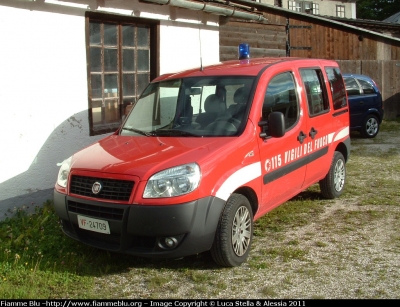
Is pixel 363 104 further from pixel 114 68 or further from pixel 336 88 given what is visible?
pixel 114 68

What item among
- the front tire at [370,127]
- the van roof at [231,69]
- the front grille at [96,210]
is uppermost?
the van roof at [231,69]

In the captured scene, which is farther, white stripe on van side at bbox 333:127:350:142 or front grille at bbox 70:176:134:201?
white stripe on van side at bbox 333:127:350:142

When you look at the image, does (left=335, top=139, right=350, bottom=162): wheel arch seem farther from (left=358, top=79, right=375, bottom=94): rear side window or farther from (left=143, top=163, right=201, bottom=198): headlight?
(left=358, top=79, right=375, bottom=94): rear side window

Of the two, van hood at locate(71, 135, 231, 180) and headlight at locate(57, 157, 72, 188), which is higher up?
van hood at locate(71, 135, 231, 180)

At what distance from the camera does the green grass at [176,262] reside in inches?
172

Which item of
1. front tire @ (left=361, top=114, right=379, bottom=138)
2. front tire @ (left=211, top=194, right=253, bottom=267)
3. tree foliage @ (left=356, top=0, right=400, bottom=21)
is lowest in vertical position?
front tire @ (left=211, top=194, right=253, bottom=267)

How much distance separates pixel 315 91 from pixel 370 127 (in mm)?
7575

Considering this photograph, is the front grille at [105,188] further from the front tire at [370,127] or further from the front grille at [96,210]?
the front tire at [370,127]

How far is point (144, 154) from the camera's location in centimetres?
467

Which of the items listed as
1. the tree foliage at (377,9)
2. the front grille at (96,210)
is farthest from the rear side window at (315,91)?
the tree foliage at (377,9)

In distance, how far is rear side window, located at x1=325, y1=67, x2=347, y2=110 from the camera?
6959 millimetres

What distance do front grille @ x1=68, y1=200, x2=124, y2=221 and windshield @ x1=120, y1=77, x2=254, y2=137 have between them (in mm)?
1088

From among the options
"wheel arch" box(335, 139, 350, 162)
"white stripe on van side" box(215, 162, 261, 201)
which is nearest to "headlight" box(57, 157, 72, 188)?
"white stripe on van side" box(215, 162, 261, 201)

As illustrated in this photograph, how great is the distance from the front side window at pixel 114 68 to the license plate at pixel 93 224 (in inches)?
128
